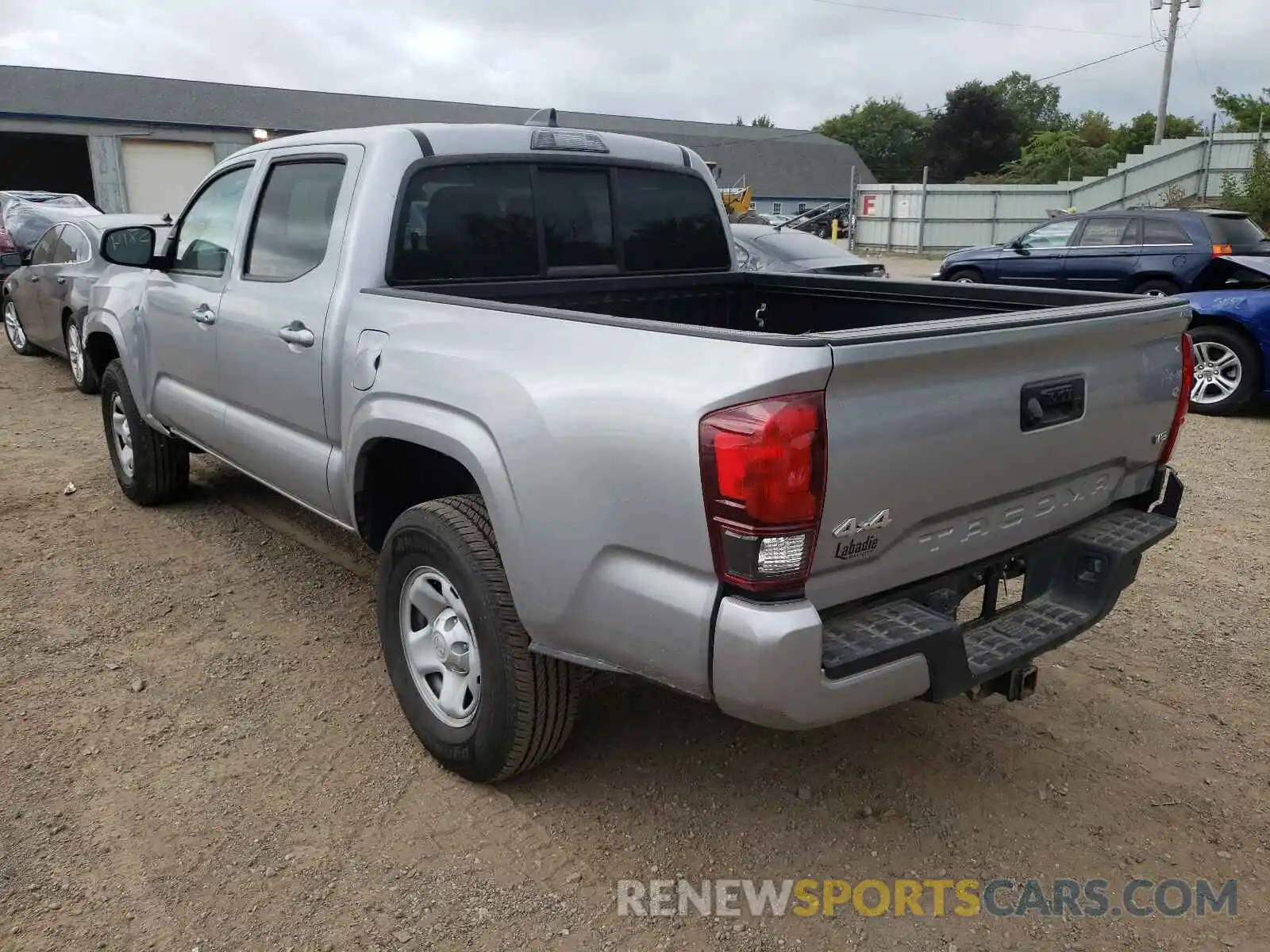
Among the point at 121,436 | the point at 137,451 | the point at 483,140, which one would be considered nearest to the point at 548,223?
the point at 483,140

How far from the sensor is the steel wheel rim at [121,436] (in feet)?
18.2

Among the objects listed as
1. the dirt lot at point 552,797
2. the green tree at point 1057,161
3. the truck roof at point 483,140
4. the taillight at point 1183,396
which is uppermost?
the green tree at point 1057,161

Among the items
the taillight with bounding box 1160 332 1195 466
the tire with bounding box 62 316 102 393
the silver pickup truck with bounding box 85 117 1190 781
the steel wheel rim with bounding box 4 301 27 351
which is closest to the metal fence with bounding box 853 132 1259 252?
the steel wheel rim with bounding box 4 301 27 351

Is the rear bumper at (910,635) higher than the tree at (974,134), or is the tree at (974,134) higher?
the tree at (974,134)

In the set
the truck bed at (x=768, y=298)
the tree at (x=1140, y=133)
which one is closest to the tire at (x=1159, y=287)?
the truck bed at (x=768, y=298)

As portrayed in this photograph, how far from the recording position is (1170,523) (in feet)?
10.3

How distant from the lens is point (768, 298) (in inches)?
175

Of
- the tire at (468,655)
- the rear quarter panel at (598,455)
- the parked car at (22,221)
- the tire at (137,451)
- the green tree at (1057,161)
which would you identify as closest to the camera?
the rear quarter panel at (598,455)

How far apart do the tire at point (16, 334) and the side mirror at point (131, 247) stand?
698 cm

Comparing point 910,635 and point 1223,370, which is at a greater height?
point 910,635

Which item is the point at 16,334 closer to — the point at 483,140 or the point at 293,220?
the point at 293,220

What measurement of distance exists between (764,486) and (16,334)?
38.2ft

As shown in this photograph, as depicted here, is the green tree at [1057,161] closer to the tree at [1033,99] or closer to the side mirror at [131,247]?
the tree at [1033,99]

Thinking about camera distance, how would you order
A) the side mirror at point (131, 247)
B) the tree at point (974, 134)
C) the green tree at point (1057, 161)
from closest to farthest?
the side mirror at point (131, 247)
the green tree at point (1057, 161)
the tree at point (974, 134)
